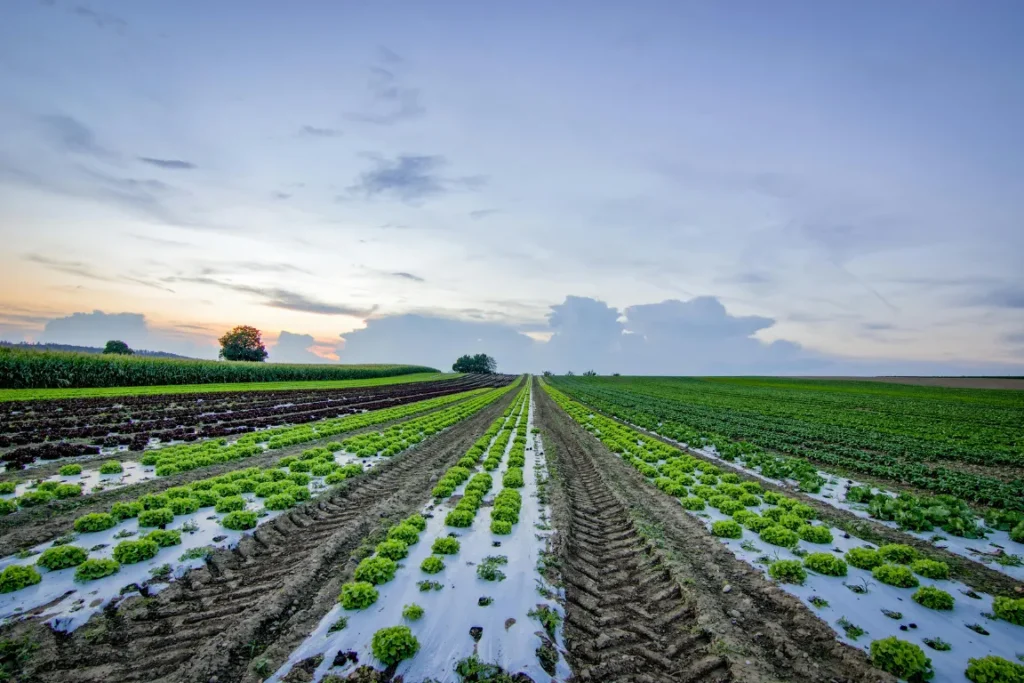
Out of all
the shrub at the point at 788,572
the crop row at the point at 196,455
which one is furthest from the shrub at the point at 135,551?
the shrub at the point at 788,572

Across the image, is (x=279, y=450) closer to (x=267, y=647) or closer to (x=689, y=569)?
(x=267, y=647)

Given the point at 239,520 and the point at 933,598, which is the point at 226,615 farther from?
the point at 933,598

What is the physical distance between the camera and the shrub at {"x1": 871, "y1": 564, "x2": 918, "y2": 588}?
8758 millimetres

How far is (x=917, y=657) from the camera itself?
6.38 meters

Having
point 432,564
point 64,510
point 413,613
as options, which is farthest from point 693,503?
point 64,510

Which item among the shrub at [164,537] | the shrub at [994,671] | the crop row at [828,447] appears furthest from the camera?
the crop row at [828,447]

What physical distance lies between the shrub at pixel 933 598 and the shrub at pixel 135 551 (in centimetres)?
1602

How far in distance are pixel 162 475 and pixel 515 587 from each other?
47.0 feet

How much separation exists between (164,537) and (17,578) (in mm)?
2280

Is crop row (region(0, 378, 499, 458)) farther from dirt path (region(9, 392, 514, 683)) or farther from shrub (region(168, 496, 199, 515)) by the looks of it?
dirt path (region(9, 392, 514, 683))

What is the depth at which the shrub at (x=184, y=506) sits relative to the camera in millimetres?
11734

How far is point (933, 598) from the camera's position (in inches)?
318

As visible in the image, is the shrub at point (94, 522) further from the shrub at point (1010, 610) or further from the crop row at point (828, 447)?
the crop row at point (828, 447)

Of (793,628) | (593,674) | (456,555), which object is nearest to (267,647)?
(456,555)
